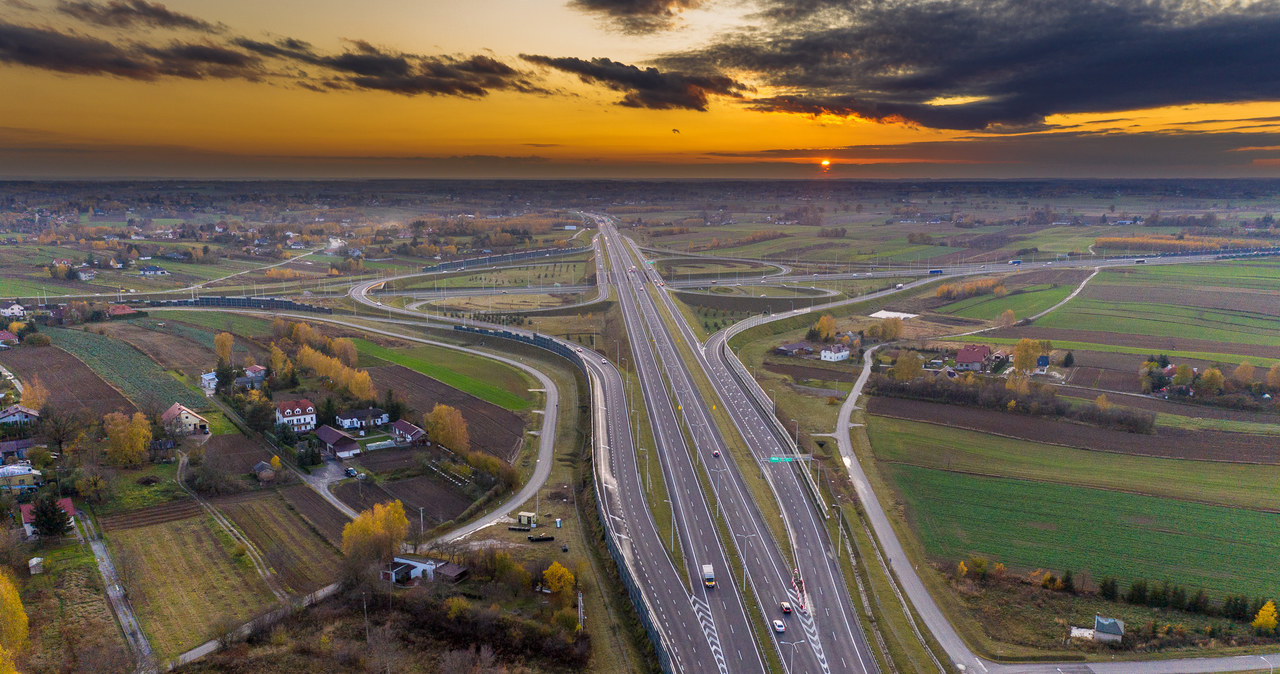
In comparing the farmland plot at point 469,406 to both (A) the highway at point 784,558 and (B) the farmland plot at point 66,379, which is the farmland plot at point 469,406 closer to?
(A) the highway at point 784,558

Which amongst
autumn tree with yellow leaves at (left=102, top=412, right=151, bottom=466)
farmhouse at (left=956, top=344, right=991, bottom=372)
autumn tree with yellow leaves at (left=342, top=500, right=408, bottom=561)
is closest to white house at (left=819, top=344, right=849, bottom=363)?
farmhouse at (left=956, top=344, right=991, bottom=372)

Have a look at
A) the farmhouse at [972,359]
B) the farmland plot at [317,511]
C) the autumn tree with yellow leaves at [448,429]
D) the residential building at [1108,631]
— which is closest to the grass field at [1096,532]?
the residential building at [1108,631]

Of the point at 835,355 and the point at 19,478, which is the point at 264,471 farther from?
the point at 835,355

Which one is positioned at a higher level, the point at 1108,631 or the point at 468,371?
the point at 468,371

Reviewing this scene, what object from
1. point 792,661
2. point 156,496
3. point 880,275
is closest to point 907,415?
point 792,661

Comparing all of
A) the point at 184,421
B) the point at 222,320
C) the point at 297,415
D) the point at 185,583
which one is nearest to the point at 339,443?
the point at 297,415

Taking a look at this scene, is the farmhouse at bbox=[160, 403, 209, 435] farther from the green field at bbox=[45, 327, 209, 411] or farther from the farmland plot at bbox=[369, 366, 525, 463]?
the farmland plot at bbox=[369, 366, 525, 463]

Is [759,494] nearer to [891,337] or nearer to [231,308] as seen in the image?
[891,337]
